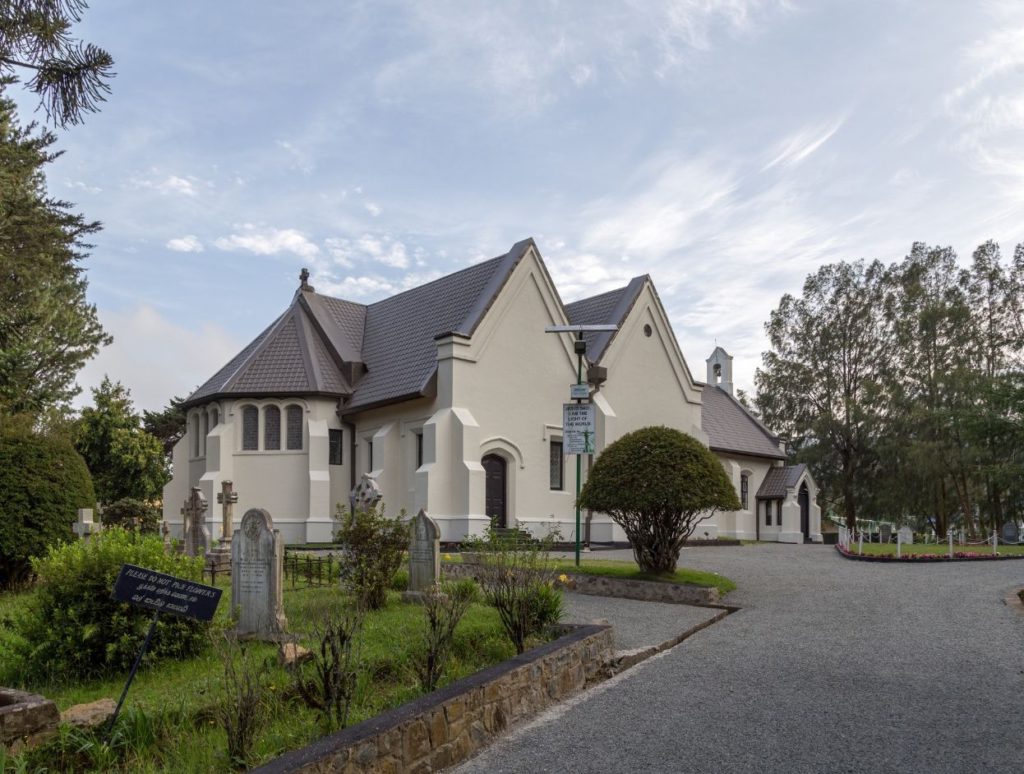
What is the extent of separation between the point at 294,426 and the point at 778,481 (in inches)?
952

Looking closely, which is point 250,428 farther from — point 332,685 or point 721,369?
point 721,369

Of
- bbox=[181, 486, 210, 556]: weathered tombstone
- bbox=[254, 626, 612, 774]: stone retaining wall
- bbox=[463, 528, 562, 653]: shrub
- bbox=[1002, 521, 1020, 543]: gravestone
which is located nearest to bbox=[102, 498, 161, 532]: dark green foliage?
bbox=[181, 486, 210, 556]: weathered tombstone

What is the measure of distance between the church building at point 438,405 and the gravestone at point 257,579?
1645 cm

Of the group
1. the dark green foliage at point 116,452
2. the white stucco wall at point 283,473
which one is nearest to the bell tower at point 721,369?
the white stucco wall at point 283,473

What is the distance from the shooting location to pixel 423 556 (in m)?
12.6

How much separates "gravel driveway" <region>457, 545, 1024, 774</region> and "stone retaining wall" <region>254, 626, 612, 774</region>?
0.20 m

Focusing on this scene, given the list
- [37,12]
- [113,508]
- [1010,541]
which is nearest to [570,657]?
[37,12]

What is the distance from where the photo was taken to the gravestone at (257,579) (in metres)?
9.30

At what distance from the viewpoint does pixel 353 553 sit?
1197 cm

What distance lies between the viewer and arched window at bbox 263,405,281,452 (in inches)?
1182

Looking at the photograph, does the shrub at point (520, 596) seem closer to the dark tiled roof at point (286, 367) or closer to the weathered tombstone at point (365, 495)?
the weathered tombstone at point (365, 495)

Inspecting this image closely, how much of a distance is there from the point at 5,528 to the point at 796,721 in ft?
37.8

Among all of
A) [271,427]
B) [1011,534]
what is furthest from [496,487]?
[1011,534]

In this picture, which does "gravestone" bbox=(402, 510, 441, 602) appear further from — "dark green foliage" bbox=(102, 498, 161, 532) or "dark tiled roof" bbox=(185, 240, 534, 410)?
"dark green foliage" bbox=(102, 498, 161, 532)
